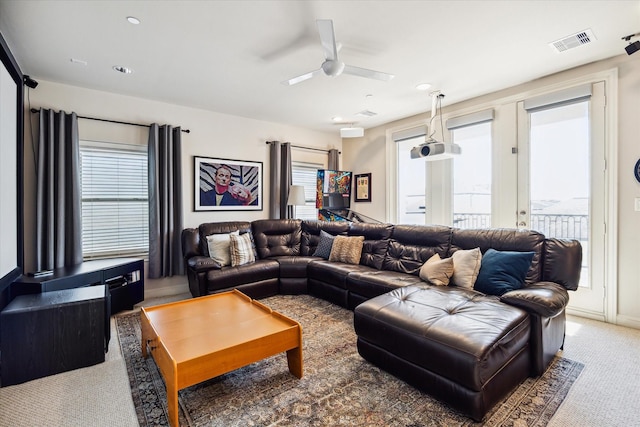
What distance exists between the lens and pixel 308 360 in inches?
92.7

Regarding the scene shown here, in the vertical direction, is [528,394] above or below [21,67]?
below

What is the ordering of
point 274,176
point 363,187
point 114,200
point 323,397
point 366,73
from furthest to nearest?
point 363,187 < point 274,176 < point 114,200 < point 366,73 < point 323,397

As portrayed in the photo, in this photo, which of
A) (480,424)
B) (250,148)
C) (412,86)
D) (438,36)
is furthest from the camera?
(250,148)

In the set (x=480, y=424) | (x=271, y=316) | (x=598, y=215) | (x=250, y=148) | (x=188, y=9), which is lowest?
(x=480, y=424)

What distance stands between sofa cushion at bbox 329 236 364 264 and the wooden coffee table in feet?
5.56

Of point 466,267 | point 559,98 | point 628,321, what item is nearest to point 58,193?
point 466,267

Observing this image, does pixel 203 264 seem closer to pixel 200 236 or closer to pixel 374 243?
pixel 200 236

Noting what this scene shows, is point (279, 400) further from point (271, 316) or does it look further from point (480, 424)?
point (480, 424)

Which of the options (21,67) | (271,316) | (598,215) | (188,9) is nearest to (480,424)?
(271,316)

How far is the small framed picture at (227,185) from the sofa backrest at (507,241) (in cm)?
310

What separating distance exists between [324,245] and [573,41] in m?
3.41

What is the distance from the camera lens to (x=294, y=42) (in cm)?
262

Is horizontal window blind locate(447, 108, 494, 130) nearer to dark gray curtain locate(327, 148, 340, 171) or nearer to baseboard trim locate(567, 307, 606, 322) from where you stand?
dark gray curtain locate(327, 148, 340, 171)

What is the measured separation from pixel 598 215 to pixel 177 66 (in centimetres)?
458
